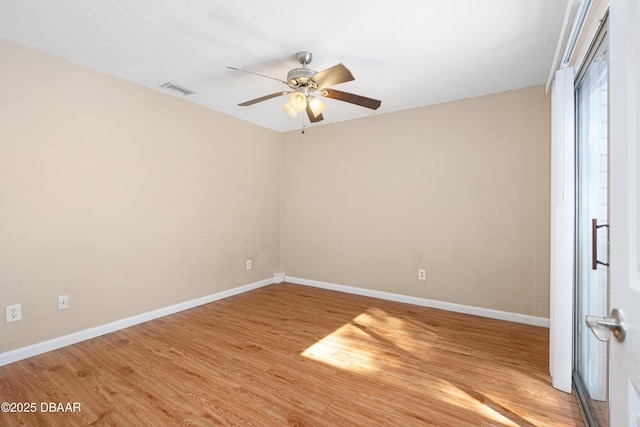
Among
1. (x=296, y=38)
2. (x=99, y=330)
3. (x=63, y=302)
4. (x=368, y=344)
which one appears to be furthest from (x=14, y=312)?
(x=296, y=38)

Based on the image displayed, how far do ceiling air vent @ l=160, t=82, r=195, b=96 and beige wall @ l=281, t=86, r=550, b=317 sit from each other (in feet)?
5.87

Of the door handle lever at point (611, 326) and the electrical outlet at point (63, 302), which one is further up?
the door handle lever at point (611, 326)

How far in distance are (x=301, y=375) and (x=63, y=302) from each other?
212 cm

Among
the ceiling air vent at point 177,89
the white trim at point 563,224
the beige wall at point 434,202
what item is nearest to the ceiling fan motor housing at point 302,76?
the ceiling air vent at point 177,89

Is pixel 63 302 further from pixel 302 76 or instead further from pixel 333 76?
pixel 333 76

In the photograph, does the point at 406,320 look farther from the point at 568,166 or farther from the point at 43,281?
the point at 43,281

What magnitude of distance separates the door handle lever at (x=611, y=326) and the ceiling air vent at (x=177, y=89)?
354cm

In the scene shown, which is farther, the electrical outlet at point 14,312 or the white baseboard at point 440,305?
the white baseboard at point 440,305

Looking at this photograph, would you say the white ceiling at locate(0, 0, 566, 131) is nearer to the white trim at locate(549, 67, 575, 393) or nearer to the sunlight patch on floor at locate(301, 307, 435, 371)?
the white trim at locate(549, 67, 575, 393)

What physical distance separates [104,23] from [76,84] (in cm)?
85

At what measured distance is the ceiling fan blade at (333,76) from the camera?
207 cm

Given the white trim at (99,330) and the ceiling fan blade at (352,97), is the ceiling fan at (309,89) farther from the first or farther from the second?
the white trim at (99,330)

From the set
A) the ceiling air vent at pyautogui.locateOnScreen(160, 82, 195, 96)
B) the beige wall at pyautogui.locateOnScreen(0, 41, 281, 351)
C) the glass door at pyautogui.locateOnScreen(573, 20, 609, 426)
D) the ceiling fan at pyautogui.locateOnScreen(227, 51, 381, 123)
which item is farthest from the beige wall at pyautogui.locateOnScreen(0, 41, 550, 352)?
the ceiling fan at pyautogui.locateOnScreen(227, 51, 381, 123)

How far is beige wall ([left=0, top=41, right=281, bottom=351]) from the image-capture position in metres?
2.35
